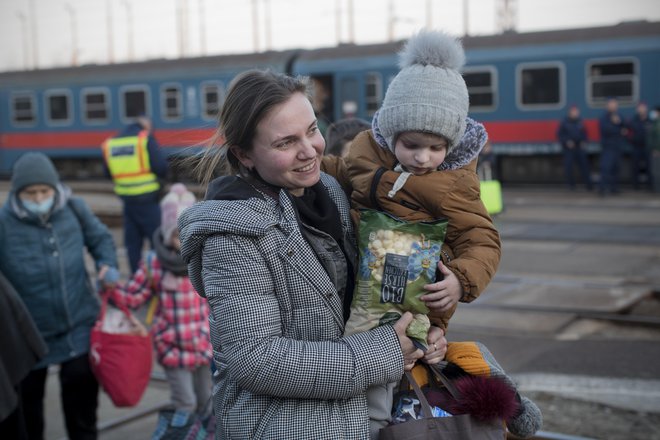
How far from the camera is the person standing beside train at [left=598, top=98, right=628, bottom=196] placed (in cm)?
1769

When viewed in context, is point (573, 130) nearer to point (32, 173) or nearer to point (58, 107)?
point (32, 173)

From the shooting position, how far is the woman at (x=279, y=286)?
6.74ft

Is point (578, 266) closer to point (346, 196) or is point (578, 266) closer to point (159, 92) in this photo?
point (346, 196)

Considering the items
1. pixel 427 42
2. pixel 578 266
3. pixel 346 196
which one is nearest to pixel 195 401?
pixel 346 196

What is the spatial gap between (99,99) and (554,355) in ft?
70.2

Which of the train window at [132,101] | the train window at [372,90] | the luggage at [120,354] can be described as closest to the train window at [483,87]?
the train window at [372,90]

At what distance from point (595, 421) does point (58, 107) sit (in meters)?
24.1

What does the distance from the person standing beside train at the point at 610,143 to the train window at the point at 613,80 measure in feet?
2.85

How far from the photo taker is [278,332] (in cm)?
210

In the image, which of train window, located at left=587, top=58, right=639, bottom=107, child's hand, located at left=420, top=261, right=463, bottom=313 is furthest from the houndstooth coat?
train window, located at left=587, top=58, right=639, bottom=107

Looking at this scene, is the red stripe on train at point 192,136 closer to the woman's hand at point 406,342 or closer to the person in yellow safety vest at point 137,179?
the person in yellow safety vest at point 137,179

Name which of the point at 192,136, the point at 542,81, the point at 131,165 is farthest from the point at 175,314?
the point at 542,81

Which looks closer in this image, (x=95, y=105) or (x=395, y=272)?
(x=395, y=272)

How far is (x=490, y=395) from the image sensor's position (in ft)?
7.08
